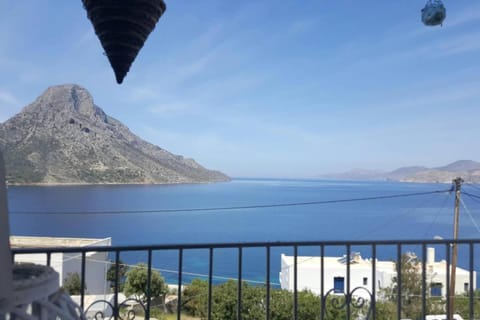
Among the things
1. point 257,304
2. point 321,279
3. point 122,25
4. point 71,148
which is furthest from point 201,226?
point 122,25

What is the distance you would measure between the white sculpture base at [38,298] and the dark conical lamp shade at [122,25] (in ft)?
2.24

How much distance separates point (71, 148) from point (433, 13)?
68.1 metres

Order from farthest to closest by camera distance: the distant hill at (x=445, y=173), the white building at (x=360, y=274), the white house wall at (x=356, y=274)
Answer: the distant hill at (x=445, y=173), the white house wall at (x=356, y=274), the white building at (x=360, y=274)

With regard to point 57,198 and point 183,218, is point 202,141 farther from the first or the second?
point 57,198

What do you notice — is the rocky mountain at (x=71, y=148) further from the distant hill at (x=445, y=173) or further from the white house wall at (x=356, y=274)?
the distant hill at (x=445, y=173)

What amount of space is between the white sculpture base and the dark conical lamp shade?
26.8 inches

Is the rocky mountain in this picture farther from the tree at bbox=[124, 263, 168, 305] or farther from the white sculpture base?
the white sculpture base

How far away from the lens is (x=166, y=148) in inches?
4365

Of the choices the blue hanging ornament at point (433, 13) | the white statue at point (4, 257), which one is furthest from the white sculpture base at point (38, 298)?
the blue hanging ornament at point (433, 13)

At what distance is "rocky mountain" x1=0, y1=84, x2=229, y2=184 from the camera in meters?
59.0

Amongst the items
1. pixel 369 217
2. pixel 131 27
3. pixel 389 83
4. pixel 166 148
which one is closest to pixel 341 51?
pixel 389 83

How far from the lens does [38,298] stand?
81cm

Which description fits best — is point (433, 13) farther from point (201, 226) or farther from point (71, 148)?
point (71, 148)

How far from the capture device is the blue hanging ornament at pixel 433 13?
2.73 metres
